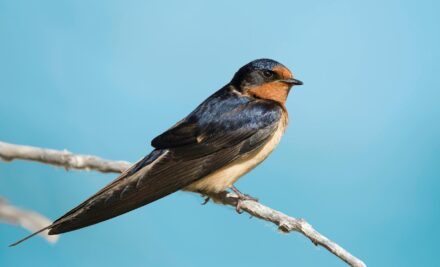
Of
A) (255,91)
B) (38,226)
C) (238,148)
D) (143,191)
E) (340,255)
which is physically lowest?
Answer: (340,255)

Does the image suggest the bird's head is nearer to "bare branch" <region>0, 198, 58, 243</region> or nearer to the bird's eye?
the bird's eye

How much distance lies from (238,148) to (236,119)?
70 mm

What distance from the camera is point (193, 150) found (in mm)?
1281

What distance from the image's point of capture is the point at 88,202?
43.2 inches

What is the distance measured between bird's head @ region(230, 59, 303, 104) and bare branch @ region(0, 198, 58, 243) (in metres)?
0.64

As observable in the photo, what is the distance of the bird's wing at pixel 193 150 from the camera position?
1.14 meters

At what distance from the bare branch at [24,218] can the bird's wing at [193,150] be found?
0.37 ft

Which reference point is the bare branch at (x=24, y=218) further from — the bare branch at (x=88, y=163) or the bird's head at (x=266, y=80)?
the bird's head at (x=266, y=80)

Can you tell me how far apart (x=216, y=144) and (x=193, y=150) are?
0.19 ft

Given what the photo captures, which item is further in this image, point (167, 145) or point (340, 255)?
point (167, 145)

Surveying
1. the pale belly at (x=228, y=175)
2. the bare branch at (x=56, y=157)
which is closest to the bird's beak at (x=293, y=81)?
the pale belly at (x=228, y=175)

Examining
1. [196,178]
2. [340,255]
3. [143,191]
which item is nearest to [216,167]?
[196,178]

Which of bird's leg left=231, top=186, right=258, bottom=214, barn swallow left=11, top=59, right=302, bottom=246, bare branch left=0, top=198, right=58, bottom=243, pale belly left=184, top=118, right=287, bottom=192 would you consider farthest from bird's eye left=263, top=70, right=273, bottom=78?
bare branch left=0, top=198, right=58, bottom=243

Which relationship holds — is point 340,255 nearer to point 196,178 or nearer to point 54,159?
point 196,178
